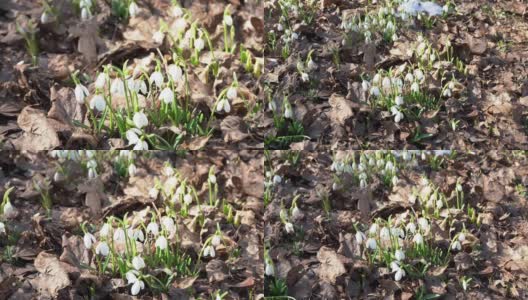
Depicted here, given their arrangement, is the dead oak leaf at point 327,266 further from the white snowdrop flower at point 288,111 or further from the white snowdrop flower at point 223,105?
the white snowdrop flower at point 223,105

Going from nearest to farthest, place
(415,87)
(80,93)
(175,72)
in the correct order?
(80,93) → (175,72) → (415,87)

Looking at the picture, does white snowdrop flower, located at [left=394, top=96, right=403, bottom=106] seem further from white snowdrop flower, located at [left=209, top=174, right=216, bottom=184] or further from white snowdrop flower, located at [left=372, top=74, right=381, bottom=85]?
white snowdrop flower, located at [left=209, top=174, right=216, bottom=184]

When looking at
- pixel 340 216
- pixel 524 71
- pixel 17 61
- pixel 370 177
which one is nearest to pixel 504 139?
pixel 524 71

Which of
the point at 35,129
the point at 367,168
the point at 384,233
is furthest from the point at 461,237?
the point at 35,129

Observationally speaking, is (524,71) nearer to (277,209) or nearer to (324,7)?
(324,7)

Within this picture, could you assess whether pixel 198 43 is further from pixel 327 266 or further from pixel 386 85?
pixel 327 266

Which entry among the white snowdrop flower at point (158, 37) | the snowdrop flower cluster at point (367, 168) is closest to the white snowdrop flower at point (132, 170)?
the white snowdrop flower at point (158, 37)
